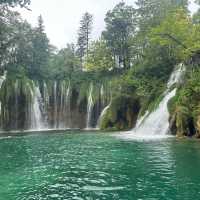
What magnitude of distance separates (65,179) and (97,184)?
154cm

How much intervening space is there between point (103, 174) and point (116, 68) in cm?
4337

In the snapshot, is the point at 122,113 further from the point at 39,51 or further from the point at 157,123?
the point at 39,51

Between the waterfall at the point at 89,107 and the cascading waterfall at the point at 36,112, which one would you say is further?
the cascading waterfall at the point at 36,112

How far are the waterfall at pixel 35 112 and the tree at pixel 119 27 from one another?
1462 cm

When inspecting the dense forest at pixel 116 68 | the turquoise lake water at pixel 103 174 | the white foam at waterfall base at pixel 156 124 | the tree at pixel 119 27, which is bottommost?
the turquoise lake water at pixel 103 174

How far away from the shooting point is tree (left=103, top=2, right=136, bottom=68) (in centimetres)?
5503

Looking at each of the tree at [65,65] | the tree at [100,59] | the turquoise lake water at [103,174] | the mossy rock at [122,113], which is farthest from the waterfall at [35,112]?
the turquoise lake water at [103,174]

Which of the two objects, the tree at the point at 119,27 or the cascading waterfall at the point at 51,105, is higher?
the tree at the point at 119,27

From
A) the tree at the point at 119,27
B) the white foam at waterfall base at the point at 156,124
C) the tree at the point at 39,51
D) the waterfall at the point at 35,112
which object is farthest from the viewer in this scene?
the tree at the point at 39,51

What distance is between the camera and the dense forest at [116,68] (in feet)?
99.3

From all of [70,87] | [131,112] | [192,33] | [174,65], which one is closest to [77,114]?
[70,87]

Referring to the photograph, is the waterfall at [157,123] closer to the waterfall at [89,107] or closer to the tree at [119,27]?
the waterfall at [89,107]

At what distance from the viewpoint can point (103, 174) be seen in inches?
524

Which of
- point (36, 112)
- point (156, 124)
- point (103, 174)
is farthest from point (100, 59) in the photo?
point (103, 174)
